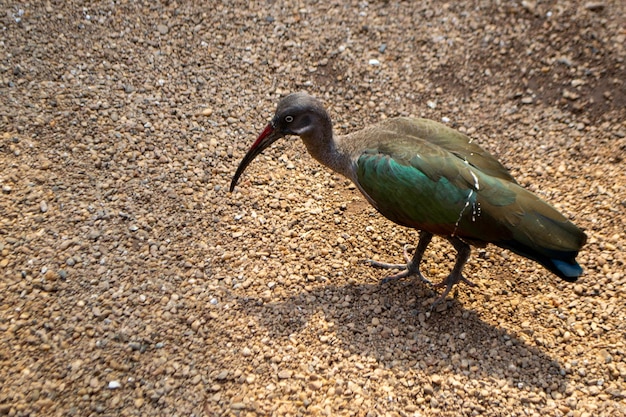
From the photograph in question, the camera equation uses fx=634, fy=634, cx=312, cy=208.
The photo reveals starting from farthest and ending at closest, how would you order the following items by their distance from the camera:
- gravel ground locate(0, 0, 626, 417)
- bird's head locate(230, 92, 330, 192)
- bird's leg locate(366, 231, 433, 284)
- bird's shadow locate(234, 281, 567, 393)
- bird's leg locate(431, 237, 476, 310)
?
1. bird's leg locate(366, 231, 433, 284)
2. bird's head locate(230, 92, 330, 192)
3. bird's leg locate(431, 237, 476, 310)
4. bird's shadow locate(234, 281, 567, 393)
5. gravel ground locate(0, 0, 626, 417)

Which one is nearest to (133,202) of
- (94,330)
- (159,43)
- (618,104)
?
(94,330)

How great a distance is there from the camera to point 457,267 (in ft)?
17.5

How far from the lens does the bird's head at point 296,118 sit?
17.5 feet

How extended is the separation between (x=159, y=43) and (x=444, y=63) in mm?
3362

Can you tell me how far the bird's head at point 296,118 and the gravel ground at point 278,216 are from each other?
849mm

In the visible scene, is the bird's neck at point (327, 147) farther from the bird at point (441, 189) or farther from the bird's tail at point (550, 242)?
the bird's tail at point (550, 242)

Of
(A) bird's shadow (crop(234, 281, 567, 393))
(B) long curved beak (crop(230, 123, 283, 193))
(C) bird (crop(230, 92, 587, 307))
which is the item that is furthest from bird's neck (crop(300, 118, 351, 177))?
(A) bird's shadow (crop(234, 281, 567, 393))

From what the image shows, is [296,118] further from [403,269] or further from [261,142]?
[403,269]

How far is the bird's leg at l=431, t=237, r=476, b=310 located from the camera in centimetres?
521

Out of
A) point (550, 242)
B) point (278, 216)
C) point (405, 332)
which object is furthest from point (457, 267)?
point (278, 216)

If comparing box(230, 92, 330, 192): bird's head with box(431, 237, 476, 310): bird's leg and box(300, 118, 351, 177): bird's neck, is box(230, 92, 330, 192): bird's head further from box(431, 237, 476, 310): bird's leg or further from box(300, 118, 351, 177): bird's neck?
box(431, 237, 476, 310): bird's leg

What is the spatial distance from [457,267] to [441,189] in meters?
0.80

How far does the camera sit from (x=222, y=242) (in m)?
5.68

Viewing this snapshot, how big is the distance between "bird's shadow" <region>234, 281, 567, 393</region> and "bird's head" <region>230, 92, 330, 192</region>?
1373mm
